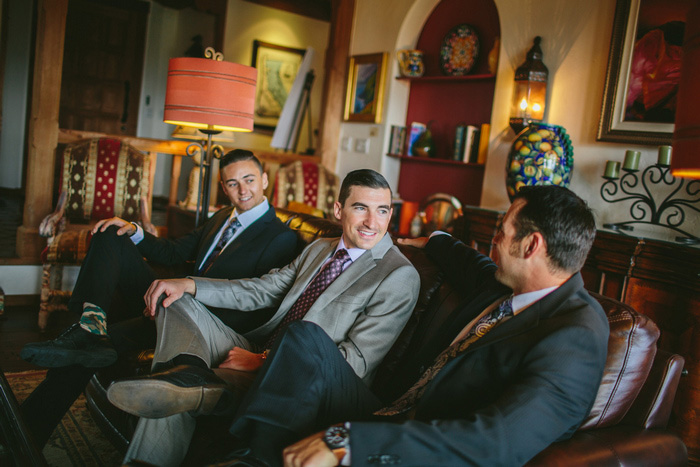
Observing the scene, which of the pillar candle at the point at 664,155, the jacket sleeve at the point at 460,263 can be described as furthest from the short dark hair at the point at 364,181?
the pillar candle at the point at 664,155

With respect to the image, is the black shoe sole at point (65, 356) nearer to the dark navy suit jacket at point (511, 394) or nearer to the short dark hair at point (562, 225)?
the dark navy suit jacket at point (511, 394)

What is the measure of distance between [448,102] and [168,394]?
392cm

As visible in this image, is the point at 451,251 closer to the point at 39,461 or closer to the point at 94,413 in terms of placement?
the point at 39,461

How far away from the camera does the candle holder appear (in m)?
3.08

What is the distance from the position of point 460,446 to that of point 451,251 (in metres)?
0.98

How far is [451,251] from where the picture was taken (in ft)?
6.61

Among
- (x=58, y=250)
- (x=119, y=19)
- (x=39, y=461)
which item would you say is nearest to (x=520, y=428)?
(x=39, y=461)

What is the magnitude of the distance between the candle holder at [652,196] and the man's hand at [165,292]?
7.86 ft

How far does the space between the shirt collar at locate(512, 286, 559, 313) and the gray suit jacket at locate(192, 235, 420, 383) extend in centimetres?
47

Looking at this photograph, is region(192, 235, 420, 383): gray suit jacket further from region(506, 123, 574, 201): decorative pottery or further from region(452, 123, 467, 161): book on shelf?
region(452, 123, 467, 161): book on shelf

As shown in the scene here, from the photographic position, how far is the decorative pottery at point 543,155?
3316 millimetres

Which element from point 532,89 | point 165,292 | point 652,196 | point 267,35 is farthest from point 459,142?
point 267,35

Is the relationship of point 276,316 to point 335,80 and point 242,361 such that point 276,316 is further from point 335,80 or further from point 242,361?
point 335,80

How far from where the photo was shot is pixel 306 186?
5004mm
